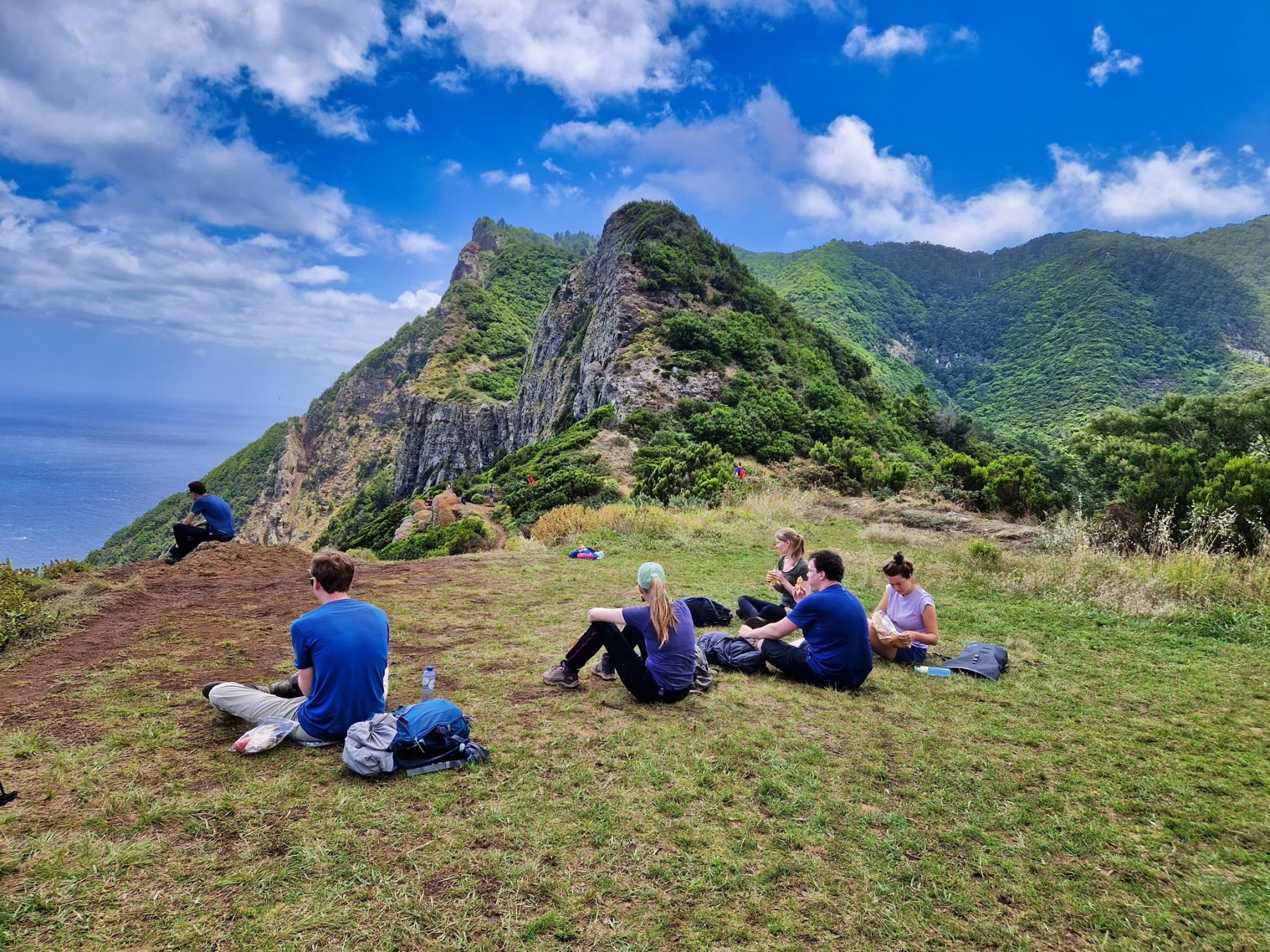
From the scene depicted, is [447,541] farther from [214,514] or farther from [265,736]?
[265,736]

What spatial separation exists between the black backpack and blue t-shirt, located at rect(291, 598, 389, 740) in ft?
13.6

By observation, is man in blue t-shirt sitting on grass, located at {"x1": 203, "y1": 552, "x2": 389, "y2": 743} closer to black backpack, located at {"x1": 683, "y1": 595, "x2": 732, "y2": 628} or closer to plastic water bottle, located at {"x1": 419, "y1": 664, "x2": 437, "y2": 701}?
plastic water bottle, located at {"x1": 419, "y1": 664, "x2": 437, "y2": 701}

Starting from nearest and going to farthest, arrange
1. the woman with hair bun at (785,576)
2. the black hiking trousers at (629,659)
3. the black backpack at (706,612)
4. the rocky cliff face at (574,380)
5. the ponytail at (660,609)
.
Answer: the ponytail at (660,609)
the black hiking trousers at (629,659)
the woman with hair bun at (785,576)
the black backpack at (706,612)
the rocky cliff face at (574,380)

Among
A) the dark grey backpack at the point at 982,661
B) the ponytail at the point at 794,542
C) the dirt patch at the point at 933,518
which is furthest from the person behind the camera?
the dirt patch at the point at 933,518

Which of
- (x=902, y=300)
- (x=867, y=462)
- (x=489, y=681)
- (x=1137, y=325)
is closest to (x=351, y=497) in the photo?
(x=867, y=462)

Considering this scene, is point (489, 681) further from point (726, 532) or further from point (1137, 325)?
point (1137, 325)

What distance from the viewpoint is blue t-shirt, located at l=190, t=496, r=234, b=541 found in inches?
389

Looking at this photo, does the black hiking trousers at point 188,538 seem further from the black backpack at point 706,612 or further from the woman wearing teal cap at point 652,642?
the woman wearing teal cap at point 652,642

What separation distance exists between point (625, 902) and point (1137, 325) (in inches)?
3607

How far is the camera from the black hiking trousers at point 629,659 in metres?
4.85

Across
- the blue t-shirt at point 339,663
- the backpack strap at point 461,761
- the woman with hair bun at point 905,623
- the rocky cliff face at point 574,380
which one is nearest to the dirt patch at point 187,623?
the blue t-shirt at point 339,663

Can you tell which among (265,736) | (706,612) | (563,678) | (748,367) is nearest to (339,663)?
(265,736)

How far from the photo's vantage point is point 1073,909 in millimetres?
2740

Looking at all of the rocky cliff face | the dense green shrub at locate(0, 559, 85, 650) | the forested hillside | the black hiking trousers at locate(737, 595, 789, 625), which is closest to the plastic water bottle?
the black hiking trousers at locate(737, 595, 789, 625)
